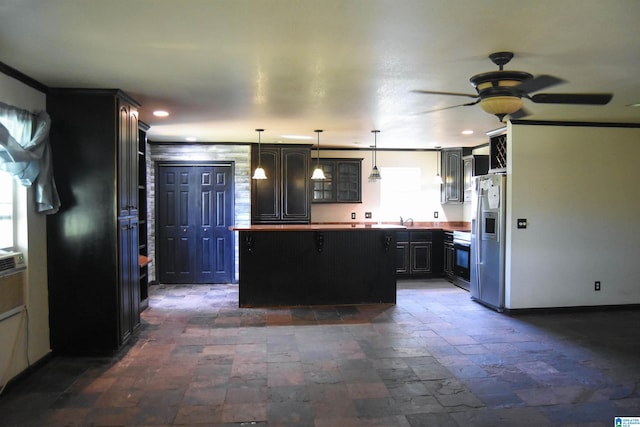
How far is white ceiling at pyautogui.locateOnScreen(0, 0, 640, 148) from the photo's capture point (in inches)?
82.2

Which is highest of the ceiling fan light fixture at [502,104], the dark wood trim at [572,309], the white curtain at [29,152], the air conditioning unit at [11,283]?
the ceiling fan light fixture at [502,104]

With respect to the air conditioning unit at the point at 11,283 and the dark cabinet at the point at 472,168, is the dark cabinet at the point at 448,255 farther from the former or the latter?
the air conditioning unit at the point at 11,283

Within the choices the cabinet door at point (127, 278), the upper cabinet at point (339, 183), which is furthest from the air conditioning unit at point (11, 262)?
the upper cabinet at point (339, 183)

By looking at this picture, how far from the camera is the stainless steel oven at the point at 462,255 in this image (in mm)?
6441

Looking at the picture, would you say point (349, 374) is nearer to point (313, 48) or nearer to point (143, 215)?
point (313, 48)

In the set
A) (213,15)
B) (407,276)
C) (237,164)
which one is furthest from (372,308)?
(213,15)

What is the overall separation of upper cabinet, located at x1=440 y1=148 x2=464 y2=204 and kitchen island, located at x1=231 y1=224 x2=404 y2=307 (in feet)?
8.42

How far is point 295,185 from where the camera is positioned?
23.1 feet

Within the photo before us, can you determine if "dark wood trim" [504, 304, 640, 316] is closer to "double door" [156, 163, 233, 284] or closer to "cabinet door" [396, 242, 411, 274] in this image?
"cabinet door" [396, 242, 411, 274]

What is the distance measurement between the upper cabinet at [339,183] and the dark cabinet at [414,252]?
1102 mm

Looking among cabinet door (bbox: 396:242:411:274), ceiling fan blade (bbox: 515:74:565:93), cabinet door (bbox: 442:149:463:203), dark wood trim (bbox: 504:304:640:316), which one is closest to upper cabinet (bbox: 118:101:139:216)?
ceiling fan blade (bbox: 515:74:565:93)

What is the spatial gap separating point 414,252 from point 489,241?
2.03 m

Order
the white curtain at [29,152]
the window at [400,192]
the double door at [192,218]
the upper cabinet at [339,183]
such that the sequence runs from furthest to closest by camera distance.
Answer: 1. the window at [400,192]
2. the upper cabinet at [339,183]
3. the double door at [192,218]
4. the white curtain at [29,152]

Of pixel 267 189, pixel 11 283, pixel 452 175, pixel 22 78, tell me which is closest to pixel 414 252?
pixel 452 175
